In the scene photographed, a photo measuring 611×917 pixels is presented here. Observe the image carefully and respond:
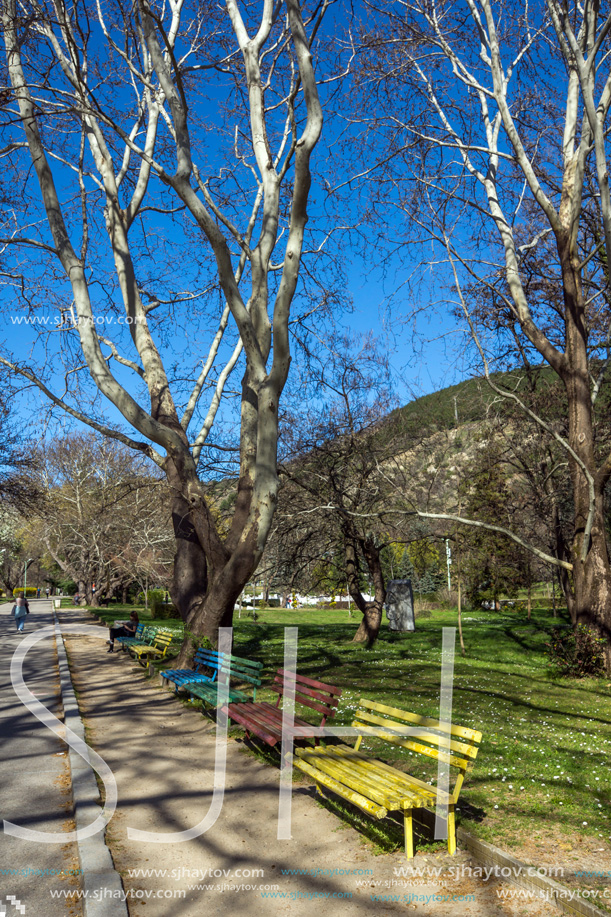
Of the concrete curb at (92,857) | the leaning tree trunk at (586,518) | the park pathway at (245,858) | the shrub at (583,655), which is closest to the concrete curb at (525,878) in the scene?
the park pathway at (245,858)

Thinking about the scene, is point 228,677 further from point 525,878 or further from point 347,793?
point 525,878

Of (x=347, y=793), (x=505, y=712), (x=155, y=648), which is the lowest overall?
(x=505, y=712)

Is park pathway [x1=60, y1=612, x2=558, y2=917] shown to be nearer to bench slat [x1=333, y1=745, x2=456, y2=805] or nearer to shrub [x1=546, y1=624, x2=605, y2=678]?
bench slat [x1=333, y1=745, x2=456, y2=805]

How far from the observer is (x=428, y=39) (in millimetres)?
10891

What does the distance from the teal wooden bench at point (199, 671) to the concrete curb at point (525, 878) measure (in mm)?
4872

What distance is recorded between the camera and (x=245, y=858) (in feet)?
13.6

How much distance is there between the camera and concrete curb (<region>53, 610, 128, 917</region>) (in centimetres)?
343

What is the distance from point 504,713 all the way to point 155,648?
704cm

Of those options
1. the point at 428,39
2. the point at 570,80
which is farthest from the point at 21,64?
the point at 570,80

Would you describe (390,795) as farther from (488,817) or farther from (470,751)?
(488,817)

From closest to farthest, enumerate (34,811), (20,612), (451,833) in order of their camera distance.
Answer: (451,833), (34,811), (20,612)

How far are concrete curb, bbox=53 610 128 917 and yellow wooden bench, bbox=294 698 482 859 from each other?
4.77ft

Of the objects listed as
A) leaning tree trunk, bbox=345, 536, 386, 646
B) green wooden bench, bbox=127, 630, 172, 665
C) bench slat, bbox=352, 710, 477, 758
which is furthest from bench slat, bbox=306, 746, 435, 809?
leaning tree trunk, bbox=345, 536, 386, 646

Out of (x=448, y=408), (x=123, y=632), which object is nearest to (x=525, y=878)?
(x=448, y=408)
